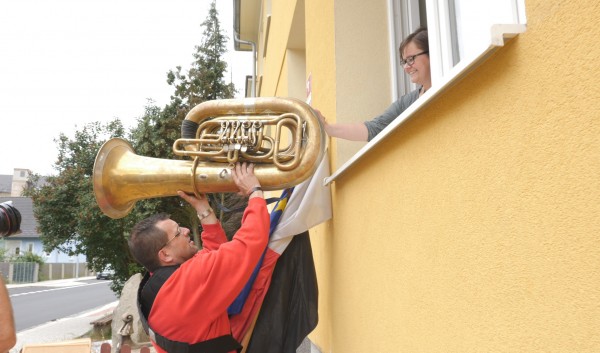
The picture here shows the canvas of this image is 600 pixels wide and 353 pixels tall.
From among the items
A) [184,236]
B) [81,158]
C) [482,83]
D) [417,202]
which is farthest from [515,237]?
[81,158]

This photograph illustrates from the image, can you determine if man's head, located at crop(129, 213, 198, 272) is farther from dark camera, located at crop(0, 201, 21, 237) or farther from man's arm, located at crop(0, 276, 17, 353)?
man's arm, located at crop(0, 276, 17, 353)

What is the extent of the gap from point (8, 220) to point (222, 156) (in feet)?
3.93

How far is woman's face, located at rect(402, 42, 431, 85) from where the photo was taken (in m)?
2.27

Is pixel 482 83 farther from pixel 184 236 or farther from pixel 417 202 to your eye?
pixel 184 236

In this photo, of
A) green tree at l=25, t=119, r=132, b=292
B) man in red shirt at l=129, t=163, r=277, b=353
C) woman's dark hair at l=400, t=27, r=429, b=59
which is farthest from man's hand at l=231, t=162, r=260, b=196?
green tree at l=25, t=119, r=132, b=292

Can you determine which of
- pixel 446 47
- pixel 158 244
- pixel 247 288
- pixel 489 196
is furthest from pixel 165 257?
pixel 489 196

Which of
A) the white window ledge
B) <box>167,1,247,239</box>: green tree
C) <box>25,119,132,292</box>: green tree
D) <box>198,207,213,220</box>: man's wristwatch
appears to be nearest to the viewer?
the white window ledge

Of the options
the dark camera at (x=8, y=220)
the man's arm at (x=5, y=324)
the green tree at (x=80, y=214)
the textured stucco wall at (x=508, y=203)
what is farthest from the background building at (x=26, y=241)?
the textured stucco wall at (x=508, y=203)

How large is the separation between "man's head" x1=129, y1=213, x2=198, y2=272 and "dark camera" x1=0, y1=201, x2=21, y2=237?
2.10 ft

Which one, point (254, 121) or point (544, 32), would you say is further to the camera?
point (254, 121)

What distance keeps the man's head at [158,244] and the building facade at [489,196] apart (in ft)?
3.79

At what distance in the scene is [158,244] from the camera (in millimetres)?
2875

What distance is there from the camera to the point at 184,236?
9.94ft

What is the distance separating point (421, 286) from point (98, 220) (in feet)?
39.0
